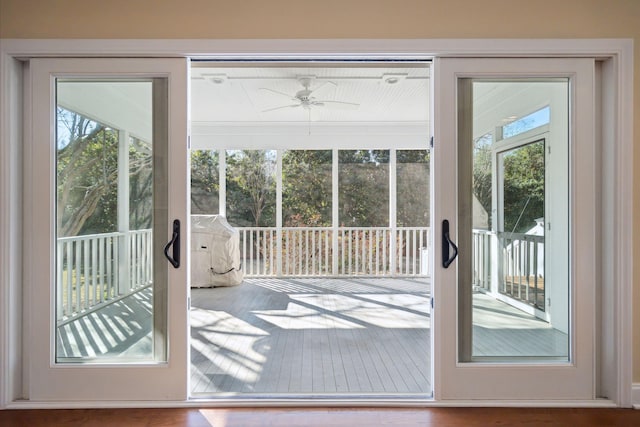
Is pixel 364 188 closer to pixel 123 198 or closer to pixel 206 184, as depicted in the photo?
pixel 206 184

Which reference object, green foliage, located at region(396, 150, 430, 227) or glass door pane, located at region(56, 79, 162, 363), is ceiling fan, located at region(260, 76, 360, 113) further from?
glass door pane, located at region(56, 79, 162, 363)

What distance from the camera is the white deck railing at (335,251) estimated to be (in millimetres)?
7160

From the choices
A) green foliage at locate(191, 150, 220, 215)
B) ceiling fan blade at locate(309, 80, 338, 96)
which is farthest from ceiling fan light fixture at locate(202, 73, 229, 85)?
green foliage at locate(191, 150, 220, 215)

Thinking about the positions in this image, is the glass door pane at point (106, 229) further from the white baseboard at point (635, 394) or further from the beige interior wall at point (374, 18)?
the white baseboard at point (635, 394)

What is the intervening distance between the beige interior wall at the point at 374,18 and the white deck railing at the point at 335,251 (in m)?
5.02

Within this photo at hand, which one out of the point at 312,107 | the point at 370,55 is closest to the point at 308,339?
the point at 370,55

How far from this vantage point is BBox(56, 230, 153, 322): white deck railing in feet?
7.73

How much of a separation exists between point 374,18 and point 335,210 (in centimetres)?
503

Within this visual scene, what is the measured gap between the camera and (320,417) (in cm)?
222

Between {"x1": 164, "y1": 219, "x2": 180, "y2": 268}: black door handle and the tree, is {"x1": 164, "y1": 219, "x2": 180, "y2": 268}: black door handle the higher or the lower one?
the lower one

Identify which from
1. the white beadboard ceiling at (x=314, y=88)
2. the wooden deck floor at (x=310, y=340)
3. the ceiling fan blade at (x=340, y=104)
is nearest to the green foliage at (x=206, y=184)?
the white beadboard ceiling at (x=314, y=88)

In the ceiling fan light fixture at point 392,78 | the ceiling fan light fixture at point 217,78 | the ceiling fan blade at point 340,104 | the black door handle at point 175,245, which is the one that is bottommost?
the black door handle at point 175,245

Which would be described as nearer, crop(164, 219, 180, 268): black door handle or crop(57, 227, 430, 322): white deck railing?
crop(164, 219, 180, 268): black door handle

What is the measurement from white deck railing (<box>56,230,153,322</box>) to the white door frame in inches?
10.1
